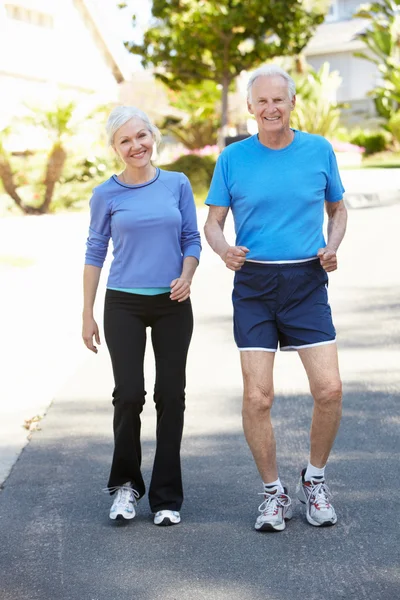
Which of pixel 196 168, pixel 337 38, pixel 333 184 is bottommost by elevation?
Result: pixel 196 168

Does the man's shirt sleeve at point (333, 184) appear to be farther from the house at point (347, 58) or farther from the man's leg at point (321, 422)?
the house at point (347, 58)

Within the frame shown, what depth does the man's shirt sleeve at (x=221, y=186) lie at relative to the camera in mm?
4781

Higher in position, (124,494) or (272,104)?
(272,104)

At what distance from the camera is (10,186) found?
2400 cm

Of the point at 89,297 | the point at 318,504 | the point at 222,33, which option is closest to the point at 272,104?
the point at 89,297

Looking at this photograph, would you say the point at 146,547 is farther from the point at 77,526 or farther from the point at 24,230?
the point at 24,230

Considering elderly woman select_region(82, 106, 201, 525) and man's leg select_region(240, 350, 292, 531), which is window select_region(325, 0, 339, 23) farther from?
man's leg select_region(240, 350, 292, 531)

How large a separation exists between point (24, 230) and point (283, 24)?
13816 mm

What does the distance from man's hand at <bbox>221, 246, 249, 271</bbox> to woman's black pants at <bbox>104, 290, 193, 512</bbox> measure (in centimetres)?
37

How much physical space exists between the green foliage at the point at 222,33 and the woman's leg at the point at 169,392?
2581 centimetres

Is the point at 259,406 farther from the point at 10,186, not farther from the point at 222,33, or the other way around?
the point at 222,33

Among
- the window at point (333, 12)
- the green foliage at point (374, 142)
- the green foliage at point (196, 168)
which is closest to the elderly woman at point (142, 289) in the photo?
the green foliage at point (196, 168)

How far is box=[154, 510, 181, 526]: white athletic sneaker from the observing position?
4.99m

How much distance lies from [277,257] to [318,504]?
109 centimetres
